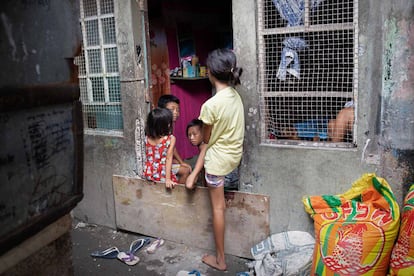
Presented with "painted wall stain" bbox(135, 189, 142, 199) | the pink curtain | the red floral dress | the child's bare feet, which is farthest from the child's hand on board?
A: the pink curtain

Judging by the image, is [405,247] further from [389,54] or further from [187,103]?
[187,103]

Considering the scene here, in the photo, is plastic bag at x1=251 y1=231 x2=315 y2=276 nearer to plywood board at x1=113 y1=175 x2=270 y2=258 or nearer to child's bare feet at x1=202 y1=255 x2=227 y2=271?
plywood board at x1=113 y1=175 x2=270 y2=258

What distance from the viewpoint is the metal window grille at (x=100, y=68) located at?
4238 millimetres

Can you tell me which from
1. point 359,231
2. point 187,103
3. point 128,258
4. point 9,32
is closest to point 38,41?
point 9,32

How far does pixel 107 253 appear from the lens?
410 cm

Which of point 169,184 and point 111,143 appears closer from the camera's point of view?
point 169,184

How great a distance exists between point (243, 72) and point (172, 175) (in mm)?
1400

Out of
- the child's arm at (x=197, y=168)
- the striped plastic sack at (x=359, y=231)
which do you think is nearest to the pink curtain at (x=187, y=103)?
the child's arm at (x=197, y=168)

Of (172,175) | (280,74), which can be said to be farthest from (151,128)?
(280,74)

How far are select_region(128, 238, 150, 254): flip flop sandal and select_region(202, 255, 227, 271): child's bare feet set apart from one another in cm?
79

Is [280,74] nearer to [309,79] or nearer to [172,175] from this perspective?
[309,79]

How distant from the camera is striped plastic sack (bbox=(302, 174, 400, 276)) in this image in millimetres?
2764

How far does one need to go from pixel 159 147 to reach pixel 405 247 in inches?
96.1

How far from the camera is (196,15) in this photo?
6.43m
